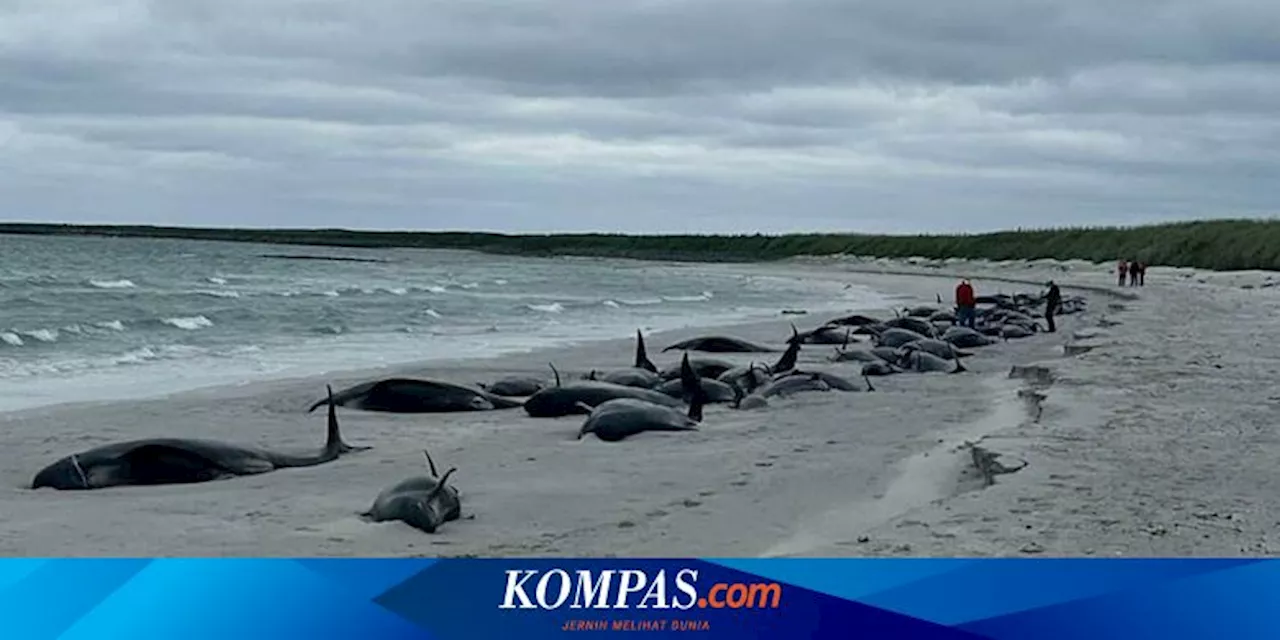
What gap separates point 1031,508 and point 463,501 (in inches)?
128

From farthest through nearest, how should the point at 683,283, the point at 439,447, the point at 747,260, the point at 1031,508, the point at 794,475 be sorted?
the point at 747,260, the point at 683,283, the point at 439,447, the point at 794,475, the point at 1031,508

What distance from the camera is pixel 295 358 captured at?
20359 millimetres

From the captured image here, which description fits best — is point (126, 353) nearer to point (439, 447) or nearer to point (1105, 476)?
point (439, 447)

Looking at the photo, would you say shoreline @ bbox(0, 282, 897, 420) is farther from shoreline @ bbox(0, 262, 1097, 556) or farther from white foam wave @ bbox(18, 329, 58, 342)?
white foam wave @ bbox(18, 329, 58, 342)

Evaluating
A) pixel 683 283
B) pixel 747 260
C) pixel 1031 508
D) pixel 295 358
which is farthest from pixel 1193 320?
pixel 747 260

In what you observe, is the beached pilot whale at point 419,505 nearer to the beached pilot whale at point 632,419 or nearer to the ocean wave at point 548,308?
the beached pilot whale at point 632,419

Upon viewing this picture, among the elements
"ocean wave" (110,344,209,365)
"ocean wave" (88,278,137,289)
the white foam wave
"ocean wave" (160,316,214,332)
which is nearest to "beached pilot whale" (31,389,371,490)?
"ocean wave" (110,344,209,365)

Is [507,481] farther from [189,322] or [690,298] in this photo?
[690,298]

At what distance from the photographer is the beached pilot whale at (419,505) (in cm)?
765

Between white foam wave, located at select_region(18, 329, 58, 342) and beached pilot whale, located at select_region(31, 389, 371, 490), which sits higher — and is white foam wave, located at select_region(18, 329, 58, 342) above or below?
below


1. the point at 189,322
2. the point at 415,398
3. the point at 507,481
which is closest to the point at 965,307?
the point at 415,398

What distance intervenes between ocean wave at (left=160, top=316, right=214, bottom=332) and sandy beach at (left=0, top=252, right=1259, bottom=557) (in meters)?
11.1

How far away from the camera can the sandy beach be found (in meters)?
7.05

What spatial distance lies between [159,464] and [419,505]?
280 cm
